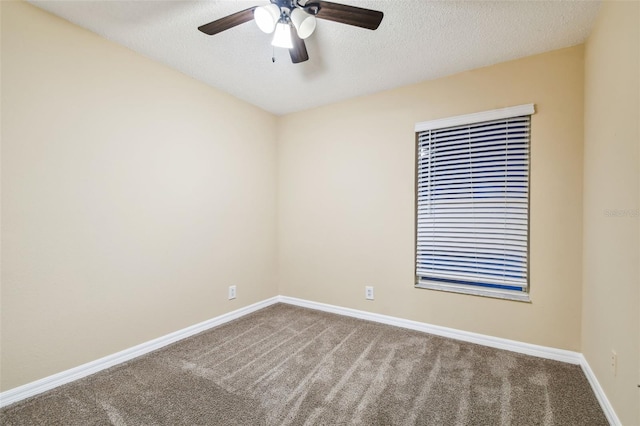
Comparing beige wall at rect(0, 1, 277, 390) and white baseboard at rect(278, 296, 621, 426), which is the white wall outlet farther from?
beige wall at rect(0, 1, 277, 390)

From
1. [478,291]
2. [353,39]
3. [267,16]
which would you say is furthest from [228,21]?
[478,291]

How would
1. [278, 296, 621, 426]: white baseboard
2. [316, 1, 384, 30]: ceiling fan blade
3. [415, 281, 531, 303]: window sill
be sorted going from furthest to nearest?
[415, 281, 531, 303]: window sill, [278, 296, 621, 426]: white baseboard, [316, 1, 384, 30]: ceiling fan blade

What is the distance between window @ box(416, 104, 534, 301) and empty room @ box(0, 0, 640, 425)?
17 millimetres

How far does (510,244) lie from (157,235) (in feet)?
10.0

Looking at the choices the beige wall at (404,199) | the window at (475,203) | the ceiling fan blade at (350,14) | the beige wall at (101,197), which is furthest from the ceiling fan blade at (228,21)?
the window at (475,203)

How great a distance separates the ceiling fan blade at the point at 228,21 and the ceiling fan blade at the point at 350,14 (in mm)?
406

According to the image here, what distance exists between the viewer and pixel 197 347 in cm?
239

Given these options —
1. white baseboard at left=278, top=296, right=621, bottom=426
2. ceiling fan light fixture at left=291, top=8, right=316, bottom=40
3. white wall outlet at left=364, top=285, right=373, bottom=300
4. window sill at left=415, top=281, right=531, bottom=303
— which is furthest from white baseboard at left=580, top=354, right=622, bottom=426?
ceiling fan light fixture at left=291, top=8, right=316, bottom=40

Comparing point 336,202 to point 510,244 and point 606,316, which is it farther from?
point 606,316

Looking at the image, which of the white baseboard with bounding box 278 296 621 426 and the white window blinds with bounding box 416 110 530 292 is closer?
the white baseboard with bounding box 278 296 621 426

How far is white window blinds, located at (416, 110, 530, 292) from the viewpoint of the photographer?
7.63 ft

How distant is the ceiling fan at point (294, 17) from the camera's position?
1.49 meters

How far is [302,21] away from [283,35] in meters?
0.15

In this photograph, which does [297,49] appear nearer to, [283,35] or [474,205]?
[283,35]
